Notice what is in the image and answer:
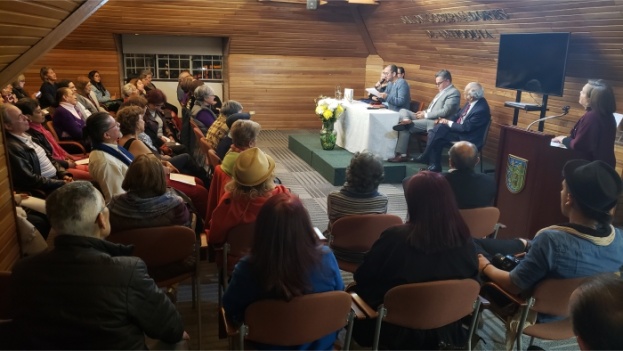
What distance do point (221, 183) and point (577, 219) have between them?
7.53 ft

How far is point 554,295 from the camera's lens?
7.21 feet

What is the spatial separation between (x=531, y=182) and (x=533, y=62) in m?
2.11

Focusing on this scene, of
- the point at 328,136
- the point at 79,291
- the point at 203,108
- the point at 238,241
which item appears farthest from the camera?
the point at 328,136

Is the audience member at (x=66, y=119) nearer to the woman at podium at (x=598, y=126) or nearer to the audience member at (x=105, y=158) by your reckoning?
the audience member at (x=105, y=158)

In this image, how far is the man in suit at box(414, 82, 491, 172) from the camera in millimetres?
5910

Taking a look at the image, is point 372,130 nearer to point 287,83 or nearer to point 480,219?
point 480,219

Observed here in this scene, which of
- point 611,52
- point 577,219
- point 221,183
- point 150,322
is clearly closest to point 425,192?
point 577,219

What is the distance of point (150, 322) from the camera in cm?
179

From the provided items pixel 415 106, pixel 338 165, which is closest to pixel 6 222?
pixel 338 165

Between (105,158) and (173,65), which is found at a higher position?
(173,65)

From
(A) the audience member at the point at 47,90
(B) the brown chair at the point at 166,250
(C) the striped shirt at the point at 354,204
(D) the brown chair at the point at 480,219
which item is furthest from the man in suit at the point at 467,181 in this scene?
(A) the audience member at the point at 47,90

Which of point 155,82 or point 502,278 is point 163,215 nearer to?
point 502,278

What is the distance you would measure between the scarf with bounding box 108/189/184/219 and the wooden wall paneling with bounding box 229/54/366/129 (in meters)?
7.43

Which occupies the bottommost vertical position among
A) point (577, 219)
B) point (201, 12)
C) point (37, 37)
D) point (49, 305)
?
point (49, 305)
